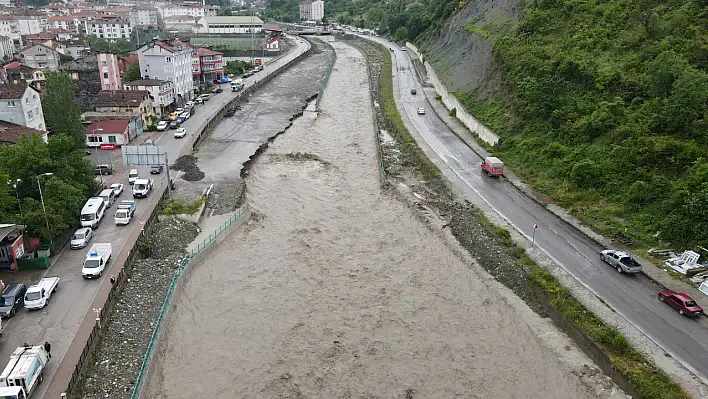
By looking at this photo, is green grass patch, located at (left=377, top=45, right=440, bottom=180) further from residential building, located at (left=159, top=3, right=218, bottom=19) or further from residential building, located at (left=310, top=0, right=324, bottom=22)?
residential building, located at (left=310, top=0, right=324, bottom=22)

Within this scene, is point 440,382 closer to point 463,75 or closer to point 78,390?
point 78,390

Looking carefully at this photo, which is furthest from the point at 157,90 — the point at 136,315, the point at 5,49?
the point at 5,49

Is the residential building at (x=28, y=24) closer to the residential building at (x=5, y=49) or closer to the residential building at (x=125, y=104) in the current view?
the residential building at (x=5, y=49)

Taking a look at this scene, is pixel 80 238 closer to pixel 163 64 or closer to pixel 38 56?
pixel 163 64

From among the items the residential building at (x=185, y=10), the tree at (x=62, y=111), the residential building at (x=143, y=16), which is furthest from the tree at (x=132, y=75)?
the residential building at (x=185, y=10)

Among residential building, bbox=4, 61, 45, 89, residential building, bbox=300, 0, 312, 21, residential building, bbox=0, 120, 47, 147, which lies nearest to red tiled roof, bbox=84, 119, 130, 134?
residential building, bbox=0, 120, 47, 147

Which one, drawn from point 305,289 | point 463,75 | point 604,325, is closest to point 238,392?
point 305,289
